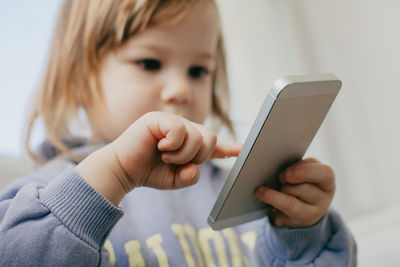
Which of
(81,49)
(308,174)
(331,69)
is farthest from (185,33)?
(331,69)

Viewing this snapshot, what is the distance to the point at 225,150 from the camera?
1.23ft

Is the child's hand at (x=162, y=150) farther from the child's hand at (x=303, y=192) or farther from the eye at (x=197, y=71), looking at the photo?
the eye at (x=197, y=71)

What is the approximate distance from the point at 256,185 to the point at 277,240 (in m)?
0.16

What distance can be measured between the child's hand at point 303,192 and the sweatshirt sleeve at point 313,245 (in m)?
0.03

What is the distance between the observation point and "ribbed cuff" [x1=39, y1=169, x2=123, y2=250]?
31 cm

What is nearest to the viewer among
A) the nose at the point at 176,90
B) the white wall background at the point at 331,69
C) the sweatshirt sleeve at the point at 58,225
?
the sweatshirt sleeve at the point at 58,225

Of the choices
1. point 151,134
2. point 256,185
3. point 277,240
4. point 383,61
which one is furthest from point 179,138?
point 383,61

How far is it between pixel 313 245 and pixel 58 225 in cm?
36

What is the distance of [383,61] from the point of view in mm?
799

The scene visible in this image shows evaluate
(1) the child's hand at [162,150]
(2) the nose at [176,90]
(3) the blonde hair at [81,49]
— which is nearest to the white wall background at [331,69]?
(3) the blonde hair at [81,49]

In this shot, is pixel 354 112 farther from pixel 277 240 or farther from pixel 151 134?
pixel 151 134

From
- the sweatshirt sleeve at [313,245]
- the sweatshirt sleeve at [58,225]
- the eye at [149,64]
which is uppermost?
the eye at [149,64]

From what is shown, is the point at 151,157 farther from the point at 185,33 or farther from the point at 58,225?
the point at 185,33

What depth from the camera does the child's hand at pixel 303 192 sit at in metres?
0.43
